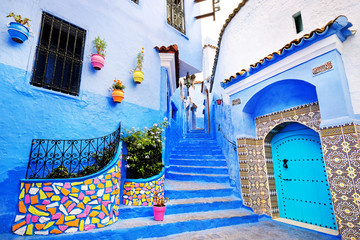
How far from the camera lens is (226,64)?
6.76m

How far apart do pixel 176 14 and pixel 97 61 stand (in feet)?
16.4

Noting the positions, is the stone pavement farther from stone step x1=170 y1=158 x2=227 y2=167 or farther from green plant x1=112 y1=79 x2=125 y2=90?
green plant x1=112 y1=79 x2=125 y2=90

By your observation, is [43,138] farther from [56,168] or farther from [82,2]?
[82,2]

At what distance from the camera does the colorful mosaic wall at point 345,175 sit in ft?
10.0

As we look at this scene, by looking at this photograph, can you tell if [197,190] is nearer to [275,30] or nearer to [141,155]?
[141,155]

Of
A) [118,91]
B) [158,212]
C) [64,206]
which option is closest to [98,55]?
[118,91]

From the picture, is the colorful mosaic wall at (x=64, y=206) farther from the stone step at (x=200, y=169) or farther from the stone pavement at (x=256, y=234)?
the stone step at (x=200, y=169)

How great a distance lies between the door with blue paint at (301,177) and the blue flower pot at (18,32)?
6.19m

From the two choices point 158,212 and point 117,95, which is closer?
point 158,212

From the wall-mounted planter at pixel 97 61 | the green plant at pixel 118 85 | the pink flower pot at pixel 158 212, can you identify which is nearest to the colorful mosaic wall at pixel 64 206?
the pink flower pot at pixel 158 212

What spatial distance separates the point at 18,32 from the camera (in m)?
3.28

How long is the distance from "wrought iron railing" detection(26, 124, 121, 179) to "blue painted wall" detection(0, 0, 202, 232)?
130 millimetres

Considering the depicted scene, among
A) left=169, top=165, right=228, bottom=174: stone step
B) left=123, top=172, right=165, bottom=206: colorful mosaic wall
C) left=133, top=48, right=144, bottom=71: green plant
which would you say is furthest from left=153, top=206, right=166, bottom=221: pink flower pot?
left=133, top=48, right=144, bottom=71: green plant

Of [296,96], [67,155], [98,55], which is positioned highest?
[98,55]
